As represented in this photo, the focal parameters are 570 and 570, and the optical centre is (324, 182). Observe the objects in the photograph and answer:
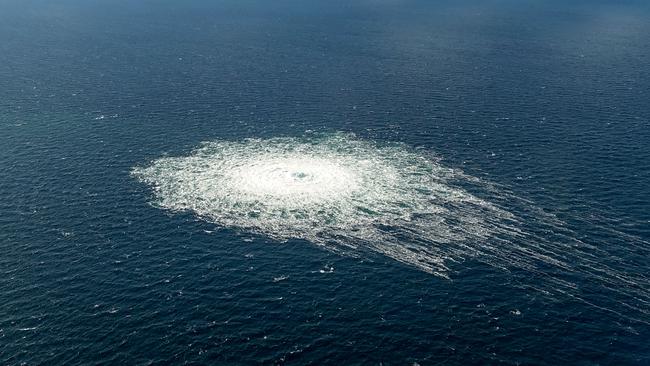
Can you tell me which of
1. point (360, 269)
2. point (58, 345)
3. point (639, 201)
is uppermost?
point (639, 201)

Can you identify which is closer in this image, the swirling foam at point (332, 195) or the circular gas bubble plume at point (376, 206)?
the circular gas bubble plume at point (376, 206)

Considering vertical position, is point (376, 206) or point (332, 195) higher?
point (376, 206)

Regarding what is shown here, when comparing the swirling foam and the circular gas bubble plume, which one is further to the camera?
the swirling foam

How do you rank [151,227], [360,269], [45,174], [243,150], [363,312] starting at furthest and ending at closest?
[243,150]
[45,174]
[151,227]
[360,269]
[363,312]

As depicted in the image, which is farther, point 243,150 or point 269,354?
point 243,150

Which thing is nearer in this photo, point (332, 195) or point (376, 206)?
point (376, 206)

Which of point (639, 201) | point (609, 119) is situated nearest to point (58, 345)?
point (639, 201)

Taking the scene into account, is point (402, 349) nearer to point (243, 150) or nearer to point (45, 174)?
point (243, 150)

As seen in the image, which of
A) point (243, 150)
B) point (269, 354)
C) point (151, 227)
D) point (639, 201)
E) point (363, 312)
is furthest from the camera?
point (243, 150)
